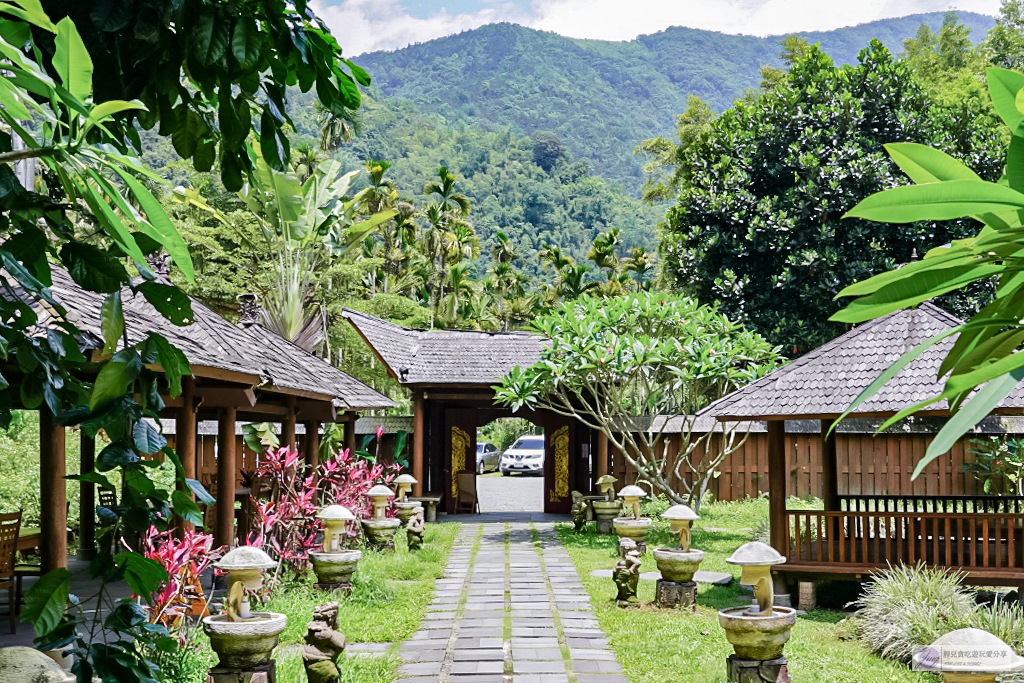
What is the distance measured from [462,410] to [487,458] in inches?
694

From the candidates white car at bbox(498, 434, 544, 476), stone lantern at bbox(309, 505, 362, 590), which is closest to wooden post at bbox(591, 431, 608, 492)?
stone lantern at bbox(309, 505, 362, 590)

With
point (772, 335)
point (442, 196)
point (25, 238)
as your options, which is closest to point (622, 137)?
point (442, 196)

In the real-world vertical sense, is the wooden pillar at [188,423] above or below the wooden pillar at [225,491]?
above

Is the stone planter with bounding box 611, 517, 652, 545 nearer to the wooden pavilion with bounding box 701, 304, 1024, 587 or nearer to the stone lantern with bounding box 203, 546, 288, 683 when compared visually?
the wooden pavilion with bounding box 701, 304, 1024, 587

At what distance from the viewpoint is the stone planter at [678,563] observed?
1046 centimetres

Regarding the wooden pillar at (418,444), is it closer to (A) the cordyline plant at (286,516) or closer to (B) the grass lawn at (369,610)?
(B) the grass lawn at (369,610)

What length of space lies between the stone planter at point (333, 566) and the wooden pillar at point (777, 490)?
15.8 feet

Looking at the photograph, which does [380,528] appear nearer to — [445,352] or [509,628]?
[509,628]

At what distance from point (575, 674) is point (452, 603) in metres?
3.40

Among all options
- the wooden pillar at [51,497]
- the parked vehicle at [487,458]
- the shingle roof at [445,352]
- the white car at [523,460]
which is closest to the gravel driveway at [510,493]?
the white car at [523,460]

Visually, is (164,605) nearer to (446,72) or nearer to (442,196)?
(442,196)

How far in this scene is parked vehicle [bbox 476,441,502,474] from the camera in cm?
3838

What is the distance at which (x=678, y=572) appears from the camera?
34.6 feet

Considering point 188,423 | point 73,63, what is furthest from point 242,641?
point 73,63
